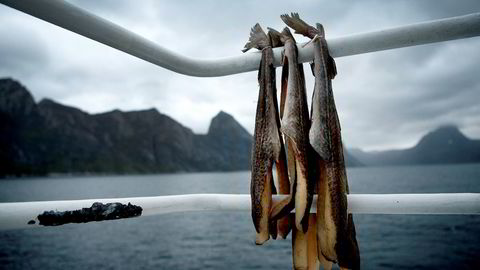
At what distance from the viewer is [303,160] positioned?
1965 mm

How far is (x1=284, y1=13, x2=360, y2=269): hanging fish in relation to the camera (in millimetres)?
1886

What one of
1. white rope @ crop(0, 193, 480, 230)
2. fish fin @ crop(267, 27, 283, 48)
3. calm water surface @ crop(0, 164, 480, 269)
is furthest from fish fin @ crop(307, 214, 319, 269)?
calm water surface @ crop(0, 164, 480, 269)

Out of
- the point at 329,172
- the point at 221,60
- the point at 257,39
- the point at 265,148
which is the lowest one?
the point at 329,172

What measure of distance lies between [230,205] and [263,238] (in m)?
0.32

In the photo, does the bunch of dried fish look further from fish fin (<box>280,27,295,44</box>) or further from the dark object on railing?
the dark object on railing

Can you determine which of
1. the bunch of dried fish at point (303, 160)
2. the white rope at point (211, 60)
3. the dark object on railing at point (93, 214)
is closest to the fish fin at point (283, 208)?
the bunch of dried fish at point (303, 160)

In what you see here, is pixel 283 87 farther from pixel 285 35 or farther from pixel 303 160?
pixel 303 160

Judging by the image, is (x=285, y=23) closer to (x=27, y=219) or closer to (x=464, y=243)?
(x=27, y=219)

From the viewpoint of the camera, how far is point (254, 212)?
1981 mm

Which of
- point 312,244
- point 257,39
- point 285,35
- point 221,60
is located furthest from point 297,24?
point 312,244

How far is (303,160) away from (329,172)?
0.18m

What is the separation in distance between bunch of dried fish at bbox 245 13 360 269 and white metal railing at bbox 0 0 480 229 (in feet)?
0.31

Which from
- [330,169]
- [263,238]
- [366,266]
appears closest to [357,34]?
[330,169]

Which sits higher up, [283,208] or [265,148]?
[265,148]
